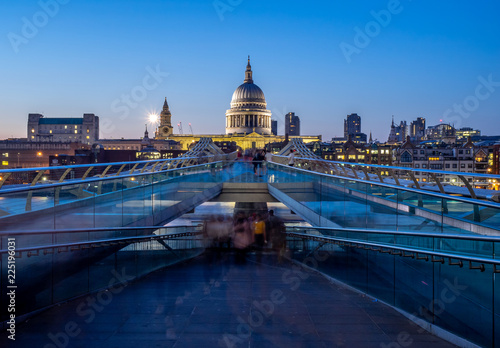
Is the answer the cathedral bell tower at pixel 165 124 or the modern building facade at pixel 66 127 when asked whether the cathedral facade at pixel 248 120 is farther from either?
the modern building facade at pixel 66 127

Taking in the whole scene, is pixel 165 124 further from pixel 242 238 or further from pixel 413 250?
pixel 413 250

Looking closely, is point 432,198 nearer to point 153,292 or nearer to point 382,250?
point 382,250

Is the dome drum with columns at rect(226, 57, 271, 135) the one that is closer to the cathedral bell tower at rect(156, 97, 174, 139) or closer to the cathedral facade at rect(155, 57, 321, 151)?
the cathedral facade at rect(155, 57, 321, 151)

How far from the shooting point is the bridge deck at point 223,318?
15.7 ft

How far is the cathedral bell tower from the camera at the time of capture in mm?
174500

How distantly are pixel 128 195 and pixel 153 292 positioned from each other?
2372 millimetres

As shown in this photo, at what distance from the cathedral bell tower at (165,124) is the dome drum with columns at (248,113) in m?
33.1

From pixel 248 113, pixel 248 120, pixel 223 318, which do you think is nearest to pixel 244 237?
pixel 223 318

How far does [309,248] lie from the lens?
10.3 m

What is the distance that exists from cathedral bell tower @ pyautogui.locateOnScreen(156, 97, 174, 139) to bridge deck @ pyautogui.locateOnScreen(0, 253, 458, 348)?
167 m

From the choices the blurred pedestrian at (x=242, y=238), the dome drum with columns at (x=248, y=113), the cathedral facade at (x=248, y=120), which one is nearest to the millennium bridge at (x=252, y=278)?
the blurred pedestrian at (x=242, y=238)

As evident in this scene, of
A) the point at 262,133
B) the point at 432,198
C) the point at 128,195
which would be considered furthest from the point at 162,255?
the point at 262,133

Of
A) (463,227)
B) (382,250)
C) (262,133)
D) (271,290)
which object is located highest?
(262,133)

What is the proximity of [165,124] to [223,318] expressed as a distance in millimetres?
175712
